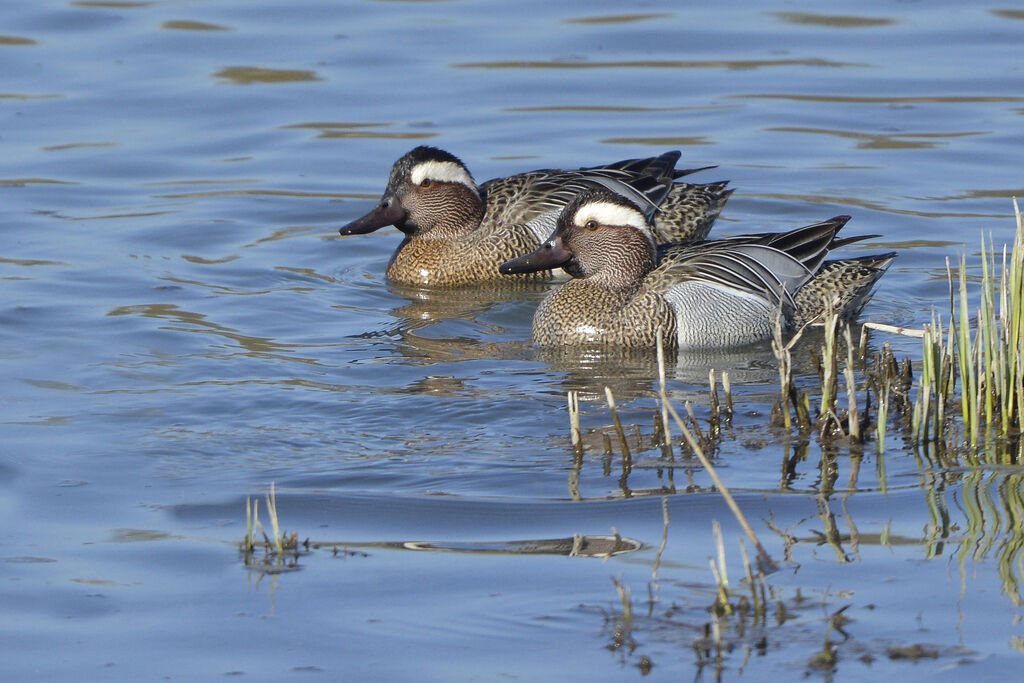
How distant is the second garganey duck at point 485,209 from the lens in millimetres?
10195

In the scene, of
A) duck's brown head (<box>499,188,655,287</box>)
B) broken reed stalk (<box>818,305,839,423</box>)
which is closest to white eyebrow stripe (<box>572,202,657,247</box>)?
duck's brown head (<box>499,188,655,287</box>)

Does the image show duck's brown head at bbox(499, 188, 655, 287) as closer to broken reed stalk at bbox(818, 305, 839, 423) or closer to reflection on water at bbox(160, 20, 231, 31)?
broken reed stalk at bbox(818, 305, 839, 423)

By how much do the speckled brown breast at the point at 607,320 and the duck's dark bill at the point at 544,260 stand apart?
25cm

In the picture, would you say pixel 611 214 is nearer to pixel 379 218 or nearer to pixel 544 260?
pixel 544 260

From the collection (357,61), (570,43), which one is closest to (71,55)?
(357,61)

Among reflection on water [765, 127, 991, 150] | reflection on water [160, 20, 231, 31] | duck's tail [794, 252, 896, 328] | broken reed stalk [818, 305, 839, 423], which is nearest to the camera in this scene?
broken reed stalk [818, 305, 839, 423]

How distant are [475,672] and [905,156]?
8304 mm

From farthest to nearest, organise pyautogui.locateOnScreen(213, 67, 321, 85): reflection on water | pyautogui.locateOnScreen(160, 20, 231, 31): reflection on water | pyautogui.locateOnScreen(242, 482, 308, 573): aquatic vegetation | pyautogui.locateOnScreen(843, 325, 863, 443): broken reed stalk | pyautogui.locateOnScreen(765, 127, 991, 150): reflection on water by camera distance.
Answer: pyautogui.locateOnScreen(160, 20, 231, 31): reflection on water → pyautogui.locateOnScreen(213, 67, 321, 85): reflection on water → pyautogui.locateOnScreen(765, 127, 991, 150): reflection on water → pyautogui.locateOnScreen(843, 325, 863, 443): broken reed stalk → pyautogui.locateOnScreen(242, 482, 308, 573): aquatic vegetation

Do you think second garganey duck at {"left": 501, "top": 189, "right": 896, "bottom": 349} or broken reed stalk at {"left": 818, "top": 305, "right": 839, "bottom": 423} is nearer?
broken reed stalk at {"left": 818, "top": 305, "right": 839, "bottom": 423}

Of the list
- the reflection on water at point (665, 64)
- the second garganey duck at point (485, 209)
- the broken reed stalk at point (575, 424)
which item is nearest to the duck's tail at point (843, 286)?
the second garganey duck at point (485, 209)

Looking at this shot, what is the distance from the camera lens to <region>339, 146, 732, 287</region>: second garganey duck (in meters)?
10.2

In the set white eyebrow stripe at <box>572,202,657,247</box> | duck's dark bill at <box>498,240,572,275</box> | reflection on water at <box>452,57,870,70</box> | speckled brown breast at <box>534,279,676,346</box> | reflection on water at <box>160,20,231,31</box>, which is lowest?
speckled brown breast at <box>534,279,676,346</box>

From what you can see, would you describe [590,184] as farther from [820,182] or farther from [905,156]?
[905,156]

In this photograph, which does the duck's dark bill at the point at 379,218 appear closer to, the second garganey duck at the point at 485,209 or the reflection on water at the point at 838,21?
the second garganey duck at the point at 485,209
